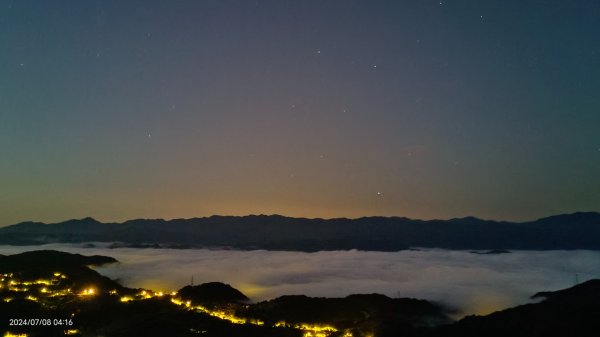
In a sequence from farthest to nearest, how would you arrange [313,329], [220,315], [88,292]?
[88,292], [220,315], [313,329]

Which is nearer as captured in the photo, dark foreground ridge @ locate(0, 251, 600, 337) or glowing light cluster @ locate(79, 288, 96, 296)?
dark foreground ridge @ locate(0, 251, 600, 337)

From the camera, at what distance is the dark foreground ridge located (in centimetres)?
11244

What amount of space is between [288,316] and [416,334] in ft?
144

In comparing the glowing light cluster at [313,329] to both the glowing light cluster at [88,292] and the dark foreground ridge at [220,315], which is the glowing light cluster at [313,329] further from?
the glowing light cluster at [88,292]

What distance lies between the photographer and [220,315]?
479ft

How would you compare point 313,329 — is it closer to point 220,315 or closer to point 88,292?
point 220,315

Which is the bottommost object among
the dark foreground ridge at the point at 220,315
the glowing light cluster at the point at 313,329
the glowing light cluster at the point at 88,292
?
the glowing light cluster at the point at 313,329

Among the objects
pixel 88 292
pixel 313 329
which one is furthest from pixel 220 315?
pixel 88 292

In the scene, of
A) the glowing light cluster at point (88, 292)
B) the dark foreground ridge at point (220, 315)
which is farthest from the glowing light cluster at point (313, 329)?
the glowing light cluster at point (88, 292)

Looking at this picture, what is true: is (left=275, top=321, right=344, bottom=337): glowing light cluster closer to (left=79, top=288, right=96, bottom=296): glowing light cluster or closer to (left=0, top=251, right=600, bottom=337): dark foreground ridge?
(left=0, top=251, right=600, bottom=337): dark foreground ridge

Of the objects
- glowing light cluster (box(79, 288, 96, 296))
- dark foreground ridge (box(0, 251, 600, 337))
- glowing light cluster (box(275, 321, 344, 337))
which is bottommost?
glowing light cluster (box(275, 321, 344, 337))

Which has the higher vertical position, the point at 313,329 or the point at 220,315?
the point at 220,315

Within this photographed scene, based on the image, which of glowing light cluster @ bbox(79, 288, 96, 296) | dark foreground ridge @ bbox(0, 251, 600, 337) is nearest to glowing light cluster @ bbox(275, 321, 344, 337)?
dark foreground ridge @ bbox(0, 251, 600, 337)

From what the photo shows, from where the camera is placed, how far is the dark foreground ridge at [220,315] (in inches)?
4427
